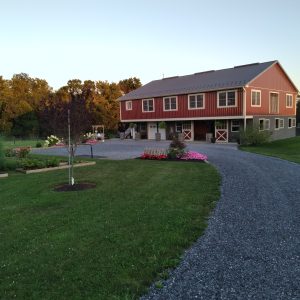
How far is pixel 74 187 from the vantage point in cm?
1111

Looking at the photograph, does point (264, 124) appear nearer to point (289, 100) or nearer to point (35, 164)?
point (289, 100)

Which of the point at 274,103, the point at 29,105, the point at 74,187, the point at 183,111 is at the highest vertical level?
the point at 29,105

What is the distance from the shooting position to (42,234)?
6594mm

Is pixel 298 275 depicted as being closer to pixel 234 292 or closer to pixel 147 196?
pixel 234 292

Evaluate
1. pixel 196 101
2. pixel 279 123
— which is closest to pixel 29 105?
pixel 196 101

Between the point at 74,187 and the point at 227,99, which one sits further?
the point at 227,99

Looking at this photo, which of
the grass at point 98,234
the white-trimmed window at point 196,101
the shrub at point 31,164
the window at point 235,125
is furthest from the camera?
the white-trimmed window at point 196,101

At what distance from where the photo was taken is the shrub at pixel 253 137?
1101 inches

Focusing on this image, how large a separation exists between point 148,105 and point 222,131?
10711 millimetres

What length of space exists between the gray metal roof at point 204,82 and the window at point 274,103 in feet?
11.8

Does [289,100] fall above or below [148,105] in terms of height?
above

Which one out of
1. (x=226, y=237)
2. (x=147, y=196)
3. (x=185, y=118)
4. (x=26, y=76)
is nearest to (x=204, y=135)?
(x=185, y=118)

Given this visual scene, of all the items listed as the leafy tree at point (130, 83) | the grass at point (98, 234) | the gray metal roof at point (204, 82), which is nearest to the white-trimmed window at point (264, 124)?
the gray metal roof at point (204, 82)

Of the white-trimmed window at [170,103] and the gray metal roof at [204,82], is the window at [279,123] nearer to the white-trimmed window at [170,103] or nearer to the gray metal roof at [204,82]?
the gray metal roof at [204,82]
